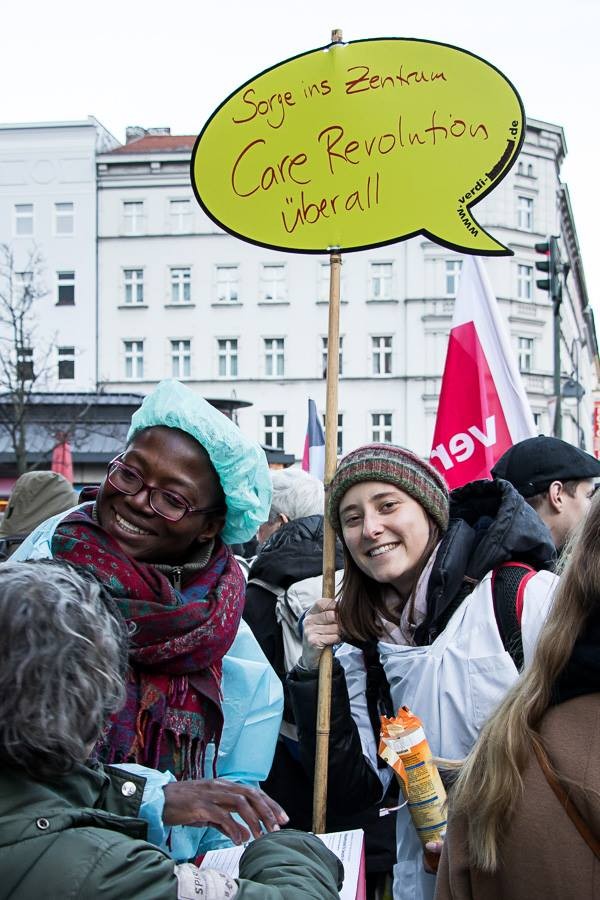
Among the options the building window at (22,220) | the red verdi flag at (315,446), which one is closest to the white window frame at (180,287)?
the building window at (22,220)

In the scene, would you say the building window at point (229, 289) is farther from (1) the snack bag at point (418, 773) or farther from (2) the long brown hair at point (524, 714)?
(2) the long brown hair at point (524, 714)

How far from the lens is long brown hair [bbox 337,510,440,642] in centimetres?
247

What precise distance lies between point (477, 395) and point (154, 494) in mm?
3013

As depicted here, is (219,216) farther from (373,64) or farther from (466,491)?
(466,491)

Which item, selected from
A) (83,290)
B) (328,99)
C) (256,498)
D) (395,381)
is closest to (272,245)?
(328,99)

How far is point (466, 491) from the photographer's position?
257 cm

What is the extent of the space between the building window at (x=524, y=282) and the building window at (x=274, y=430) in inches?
423

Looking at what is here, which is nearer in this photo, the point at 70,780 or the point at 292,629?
the point at 70,780

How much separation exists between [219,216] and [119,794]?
177 cm

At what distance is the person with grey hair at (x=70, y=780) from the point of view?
124 centimetres

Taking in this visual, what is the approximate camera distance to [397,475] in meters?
2.43

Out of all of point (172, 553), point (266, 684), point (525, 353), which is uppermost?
point (525, 353)

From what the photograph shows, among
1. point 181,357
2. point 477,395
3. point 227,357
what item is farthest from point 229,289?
point 477,395

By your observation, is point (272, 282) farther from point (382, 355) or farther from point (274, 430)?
point (274, 430)
